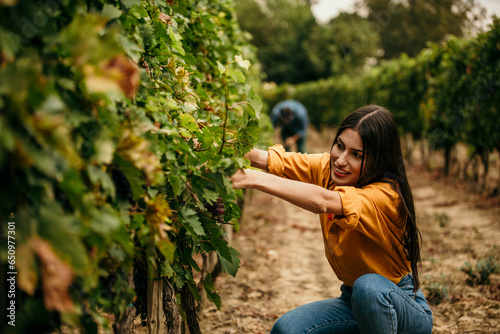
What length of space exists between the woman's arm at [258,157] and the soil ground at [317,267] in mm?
1395

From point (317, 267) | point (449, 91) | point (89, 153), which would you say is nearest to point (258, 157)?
point (89, 153)

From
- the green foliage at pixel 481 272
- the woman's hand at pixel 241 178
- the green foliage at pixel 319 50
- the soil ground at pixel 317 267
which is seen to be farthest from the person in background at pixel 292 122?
the green foliage at pixel 319 50

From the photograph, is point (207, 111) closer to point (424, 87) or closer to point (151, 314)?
point (151, 314)

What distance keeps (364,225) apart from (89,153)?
134cm

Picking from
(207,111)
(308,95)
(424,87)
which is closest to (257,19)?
(308,95)

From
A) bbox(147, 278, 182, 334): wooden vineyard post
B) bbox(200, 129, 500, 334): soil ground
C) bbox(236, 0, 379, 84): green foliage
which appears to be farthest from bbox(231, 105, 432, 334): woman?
bbox(236, 0, 379, 84): green foliage

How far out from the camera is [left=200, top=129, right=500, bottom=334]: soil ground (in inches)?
124

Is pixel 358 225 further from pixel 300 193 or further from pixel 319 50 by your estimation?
pixel 319 50

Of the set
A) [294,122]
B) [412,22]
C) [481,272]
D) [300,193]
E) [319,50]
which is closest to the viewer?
[300,193]

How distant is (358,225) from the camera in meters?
1.91

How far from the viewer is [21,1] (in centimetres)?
92

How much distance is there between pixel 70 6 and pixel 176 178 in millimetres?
647

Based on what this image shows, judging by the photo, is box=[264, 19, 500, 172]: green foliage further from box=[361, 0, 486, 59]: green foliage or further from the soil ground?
box=[361, 0, 486, 59]: green foliage

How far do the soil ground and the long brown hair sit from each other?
125 cm
